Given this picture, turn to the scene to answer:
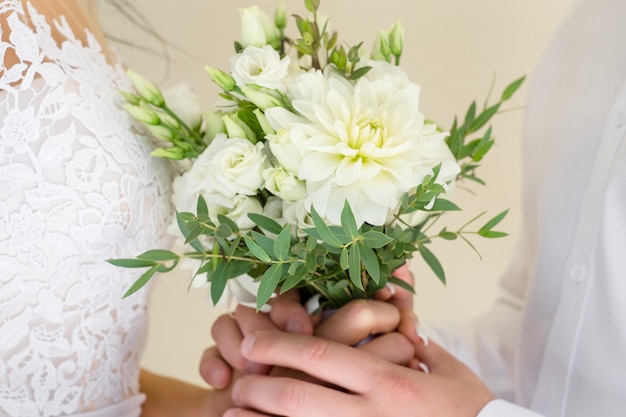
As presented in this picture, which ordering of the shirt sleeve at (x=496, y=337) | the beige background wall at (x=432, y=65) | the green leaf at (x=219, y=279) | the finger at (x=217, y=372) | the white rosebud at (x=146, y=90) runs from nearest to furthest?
the green leaf at (x=219, y=279), the white rosebud at (x=146, y=90), the finger at (x=217, y=372), the shirt sleeve at (x=496, y=337), the beige background wall at (x=432, y=65)

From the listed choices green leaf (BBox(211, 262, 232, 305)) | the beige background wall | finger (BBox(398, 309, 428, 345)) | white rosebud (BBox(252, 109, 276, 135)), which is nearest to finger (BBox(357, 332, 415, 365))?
finger (BBox(398, 309, 428, 345))

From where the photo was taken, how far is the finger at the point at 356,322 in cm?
90

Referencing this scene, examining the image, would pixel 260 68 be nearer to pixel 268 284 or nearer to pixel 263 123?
pixel 263 123

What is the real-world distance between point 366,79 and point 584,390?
666 millimetres

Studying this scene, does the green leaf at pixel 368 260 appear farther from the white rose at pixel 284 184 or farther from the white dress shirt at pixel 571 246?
the white dress shirt at pixel 571 246

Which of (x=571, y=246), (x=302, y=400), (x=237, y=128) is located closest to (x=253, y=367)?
(x=302, y=400)

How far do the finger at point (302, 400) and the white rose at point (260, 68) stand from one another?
37 centimetres

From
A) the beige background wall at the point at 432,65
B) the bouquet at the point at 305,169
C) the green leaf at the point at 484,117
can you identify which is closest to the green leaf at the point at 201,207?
the bouquet at the point at 305,169

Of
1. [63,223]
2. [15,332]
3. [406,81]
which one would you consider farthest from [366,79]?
[15,332]

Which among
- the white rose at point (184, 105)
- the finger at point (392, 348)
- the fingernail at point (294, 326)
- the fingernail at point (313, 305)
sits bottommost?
the finger at point (392, 348)

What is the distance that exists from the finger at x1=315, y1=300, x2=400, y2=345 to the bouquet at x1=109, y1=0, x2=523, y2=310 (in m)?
0.05

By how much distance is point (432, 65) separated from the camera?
1.83 metres

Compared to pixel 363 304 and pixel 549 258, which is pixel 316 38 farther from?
pixel 549 258

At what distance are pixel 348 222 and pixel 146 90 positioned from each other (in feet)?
1.24
